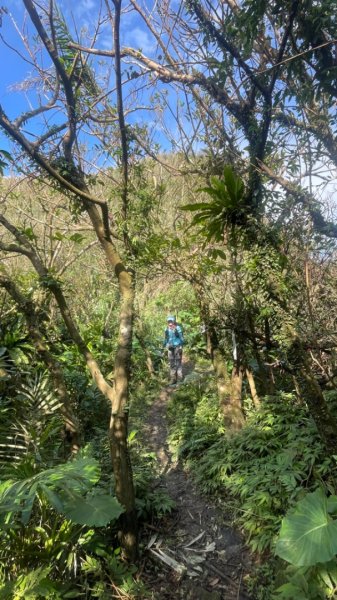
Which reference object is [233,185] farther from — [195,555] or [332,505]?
[195,555]

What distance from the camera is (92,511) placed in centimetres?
271

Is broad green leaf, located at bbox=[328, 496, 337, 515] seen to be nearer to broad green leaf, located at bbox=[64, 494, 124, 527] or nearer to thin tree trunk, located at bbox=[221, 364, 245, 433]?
broad green leaf, located at bbox=[64, 494, 124, 527]

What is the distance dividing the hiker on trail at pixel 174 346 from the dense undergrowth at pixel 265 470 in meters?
2.43

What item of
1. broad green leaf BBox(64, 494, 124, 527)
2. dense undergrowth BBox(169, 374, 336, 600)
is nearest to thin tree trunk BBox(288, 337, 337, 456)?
dense undergrowth BBox(169, 374, 336, 600)

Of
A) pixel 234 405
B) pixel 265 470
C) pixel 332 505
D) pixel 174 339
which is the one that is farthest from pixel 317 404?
pixel 174 339

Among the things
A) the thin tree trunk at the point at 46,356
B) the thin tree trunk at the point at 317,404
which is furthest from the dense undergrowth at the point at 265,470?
the thin tree trunk at the point at 46,356

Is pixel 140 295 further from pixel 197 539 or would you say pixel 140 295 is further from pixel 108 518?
pixel 108 518

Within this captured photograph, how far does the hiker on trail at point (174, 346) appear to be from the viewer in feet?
28.0

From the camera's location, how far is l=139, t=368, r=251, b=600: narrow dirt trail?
3.20 meters

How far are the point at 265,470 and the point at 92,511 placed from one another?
7.08 feet

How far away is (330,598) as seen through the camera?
2168 mm

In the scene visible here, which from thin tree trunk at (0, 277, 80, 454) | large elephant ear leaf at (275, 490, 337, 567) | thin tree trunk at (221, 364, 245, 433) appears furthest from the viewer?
thin tree trunk at (221, 364, 245, 433)

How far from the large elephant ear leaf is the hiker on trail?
6.13 metres

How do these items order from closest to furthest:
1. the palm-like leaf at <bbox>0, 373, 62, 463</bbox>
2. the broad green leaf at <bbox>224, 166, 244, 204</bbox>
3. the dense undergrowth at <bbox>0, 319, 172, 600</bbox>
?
the dense undergrowth at <bbox>0, 319, 172, 600</bbox> < the broad green leaf at <bbox>224, 166, 244, 204</bbox> < the palm-like leaf at <bbox>0, 373, 62, 463</bbox>
